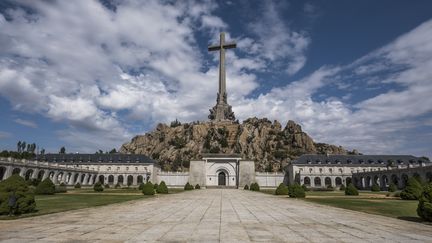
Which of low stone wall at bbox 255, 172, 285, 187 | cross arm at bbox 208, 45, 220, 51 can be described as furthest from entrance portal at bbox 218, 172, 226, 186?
cross arm at bbox 208, 45, 220, 51

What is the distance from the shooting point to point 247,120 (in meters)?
149

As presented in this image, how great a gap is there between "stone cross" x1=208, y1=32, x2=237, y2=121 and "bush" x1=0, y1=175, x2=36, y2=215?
Answer: 104m

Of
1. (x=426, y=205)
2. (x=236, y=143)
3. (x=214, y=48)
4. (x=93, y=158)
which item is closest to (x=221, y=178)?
(x=236, y=143)

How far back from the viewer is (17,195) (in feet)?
48.5

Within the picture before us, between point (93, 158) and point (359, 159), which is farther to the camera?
point (93, 158)

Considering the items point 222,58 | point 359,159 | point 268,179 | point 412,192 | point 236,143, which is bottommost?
point 412,192

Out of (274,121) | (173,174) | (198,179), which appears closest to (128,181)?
(173,174)

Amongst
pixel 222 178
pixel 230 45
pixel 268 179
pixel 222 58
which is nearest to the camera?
pixel 222 178

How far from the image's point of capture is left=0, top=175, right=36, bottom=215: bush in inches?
553

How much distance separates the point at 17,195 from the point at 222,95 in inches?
4152

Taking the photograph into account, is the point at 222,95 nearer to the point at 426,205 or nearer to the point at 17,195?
the point at 17,195

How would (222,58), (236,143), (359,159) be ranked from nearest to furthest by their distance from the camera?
(359,159)
(222,58)
(236,143)

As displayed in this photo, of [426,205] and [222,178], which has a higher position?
[222,178]

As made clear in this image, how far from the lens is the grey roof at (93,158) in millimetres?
99688
